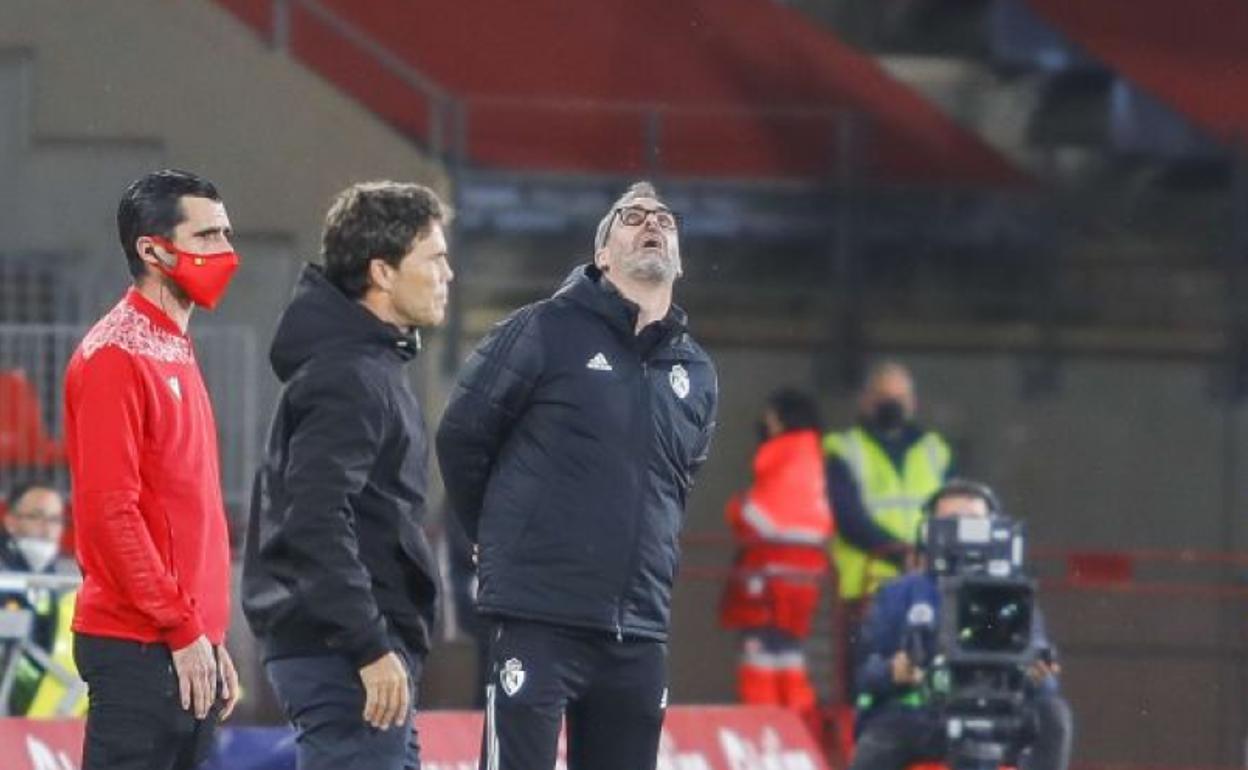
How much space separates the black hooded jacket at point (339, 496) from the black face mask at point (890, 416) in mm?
6376

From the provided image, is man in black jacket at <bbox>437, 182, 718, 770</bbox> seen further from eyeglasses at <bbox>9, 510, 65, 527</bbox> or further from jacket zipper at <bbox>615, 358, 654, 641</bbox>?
eyeglasses at <bbox>9, 510, 65, 527</bbox>

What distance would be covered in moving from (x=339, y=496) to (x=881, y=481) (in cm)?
656

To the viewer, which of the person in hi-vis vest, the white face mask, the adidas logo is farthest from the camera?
the person in hi-vis vest

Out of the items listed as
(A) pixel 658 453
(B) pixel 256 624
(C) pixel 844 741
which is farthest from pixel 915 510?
(B) pixel 256 624

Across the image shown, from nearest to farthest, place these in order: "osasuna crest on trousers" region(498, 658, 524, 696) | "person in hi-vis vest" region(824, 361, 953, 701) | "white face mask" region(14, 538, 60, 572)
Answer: "osasuna crest on trousers" region(498, 658, 524, 696) < "white face mask" region(14, 538, 60, 572) < "person in hi-vis vest" region(824, 361, 953, 701)

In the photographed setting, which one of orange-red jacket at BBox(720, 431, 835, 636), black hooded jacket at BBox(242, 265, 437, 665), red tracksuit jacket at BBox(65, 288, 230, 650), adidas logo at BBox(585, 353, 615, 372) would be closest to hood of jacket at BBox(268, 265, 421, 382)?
black hooded jacket at BBox(242, 265, 437, 665)

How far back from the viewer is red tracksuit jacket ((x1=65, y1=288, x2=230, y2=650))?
18.9 ft

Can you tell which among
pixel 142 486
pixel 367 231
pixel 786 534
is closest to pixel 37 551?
pixel 786 534

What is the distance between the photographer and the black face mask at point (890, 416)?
1211cm

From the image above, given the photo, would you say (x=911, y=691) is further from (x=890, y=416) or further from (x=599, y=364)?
(x=599, y=364)

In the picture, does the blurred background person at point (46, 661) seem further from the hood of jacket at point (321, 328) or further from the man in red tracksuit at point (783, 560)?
the hood of jacket at point (321, 328)

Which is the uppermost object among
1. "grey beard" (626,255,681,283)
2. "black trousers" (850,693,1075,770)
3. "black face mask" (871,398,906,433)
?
"grey beard" (626,255,681,283)

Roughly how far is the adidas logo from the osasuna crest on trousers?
603 millimetres

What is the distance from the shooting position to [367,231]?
580 cm
